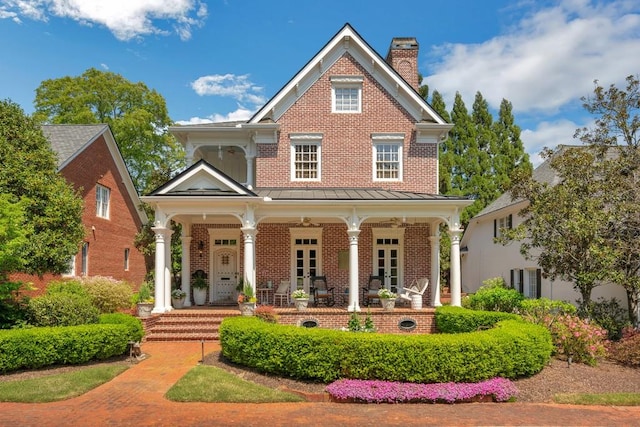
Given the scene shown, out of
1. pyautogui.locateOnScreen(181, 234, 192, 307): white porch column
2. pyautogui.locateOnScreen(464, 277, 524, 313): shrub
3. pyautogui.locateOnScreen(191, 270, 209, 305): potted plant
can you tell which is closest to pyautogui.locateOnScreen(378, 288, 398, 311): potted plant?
pyautogui.locateOnScreen(464, 277, 524, 313): shrub

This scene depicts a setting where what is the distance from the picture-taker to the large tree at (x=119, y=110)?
1278 inches

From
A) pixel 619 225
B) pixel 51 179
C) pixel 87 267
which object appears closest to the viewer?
pixel 51 179

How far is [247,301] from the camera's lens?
46.9 feet

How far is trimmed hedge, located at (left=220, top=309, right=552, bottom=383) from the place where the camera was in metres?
9.34

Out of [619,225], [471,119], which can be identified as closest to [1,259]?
[619,225]

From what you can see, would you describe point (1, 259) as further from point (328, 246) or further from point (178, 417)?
point (328, 246)

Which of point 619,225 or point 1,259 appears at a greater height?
point 619,225

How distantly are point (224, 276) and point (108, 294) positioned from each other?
4.51m

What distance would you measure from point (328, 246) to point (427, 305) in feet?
15.3

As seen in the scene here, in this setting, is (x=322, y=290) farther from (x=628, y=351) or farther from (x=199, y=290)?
(x=628, y=351)

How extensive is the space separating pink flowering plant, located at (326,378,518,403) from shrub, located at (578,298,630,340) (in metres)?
6.68

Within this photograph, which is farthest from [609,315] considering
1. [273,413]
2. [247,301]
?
[273,413]

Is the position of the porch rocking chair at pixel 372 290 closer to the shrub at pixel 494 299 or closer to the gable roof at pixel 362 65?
the shrub at pixel 494 299

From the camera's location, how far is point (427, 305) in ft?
60.4
